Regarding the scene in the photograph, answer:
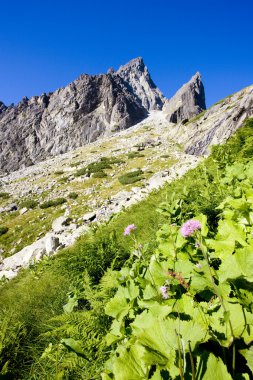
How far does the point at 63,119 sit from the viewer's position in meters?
101

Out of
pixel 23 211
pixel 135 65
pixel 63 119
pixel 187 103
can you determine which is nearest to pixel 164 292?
pixel 23 211

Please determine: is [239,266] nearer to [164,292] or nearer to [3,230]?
[164,292]

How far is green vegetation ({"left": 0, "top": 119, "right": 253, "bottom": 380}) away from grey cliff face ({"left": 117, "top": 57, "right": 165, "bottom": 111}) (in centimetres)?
15405

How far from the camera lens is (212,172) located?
8.97 meters

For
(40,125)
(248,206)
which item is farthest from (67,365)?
(40,125)

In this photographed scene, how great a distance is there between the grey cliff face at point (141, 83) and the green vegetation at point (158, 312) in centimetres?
15405

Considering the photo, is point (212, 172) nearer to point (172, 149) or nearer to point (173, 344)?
point (173, 344)

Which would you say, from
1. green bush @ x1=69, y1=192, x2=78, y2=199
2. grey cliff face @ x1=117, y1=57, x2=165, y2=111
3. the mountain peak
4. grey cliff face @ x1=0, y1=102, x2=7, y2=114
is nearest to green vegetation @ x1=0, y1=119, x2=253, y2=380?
green bush @ x1=69, y1=192, x2=78, y2=199

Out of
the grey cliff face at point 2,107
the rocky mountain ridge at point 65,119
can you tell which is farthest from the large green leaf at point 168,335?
the grey cliff face at point 2,107

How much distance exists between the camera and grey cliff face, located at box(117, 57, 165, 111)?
161m

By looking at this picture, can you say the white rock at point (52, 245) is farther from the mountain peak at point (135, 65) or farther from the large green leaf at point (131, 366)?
the mountain peak at point (135, 65)

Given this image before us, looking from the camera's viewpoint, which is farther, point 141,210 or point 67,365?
point 141,210

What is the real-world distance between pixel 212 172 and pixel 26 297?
660 centimetres

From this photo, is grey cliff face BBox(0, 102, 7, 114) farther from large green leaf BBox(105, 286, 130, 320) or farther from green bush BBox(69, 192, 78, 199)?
large green leaf BBox(105, 286, 130, 320)
